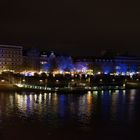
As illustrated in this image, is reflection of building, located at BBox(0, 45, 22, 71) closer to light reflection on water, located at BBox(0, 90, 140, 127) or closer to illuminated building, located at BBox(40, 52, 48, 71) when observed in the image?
illuminated building, located at BBox(40, 52, 48, 71)

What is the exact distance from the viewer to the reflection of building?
5253 centimetres

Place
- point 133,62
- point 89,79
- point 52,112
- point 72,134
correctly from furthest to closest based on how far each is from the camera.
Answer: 1. point 133,62
2. point 89,79
3. point 52,112
4. point 72,134

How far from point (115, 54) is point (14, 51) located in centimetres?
2829

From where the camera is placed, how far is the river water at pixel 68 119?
17.1 m

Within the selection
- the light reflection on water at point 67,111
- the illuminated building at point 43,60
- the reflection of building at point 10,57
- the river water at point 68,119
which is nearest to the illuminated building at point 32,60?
the illuminated building at point 43,60

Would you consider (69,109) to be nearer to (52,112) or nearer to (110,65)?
(52,112)

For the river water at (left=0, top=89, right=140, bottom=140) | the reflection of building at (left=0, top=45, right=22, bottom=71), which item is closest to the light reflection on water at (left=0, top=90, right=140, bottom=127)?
the river water at (left=0, top=89, right=140, bottom=140)

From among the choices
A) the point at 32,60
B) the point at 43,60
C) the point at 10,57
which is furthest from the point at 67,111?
the point at 43,60

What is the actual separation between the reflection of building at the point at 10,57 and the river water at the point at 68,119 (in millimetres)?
24471

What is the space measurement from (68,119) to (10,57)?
34.7m

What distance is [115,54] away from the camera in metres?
78.2

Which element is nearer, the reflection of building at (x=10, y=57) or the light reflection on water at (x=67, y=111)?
the light reflection on water at (x=67, y=111)

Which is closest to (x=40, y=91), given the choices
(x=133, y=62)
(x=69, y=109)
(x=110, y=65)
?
(x=69, y=109)

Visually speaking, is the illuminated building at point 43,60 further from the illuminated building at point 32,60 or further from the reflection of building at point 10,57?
the reflection of building at point 10,57
